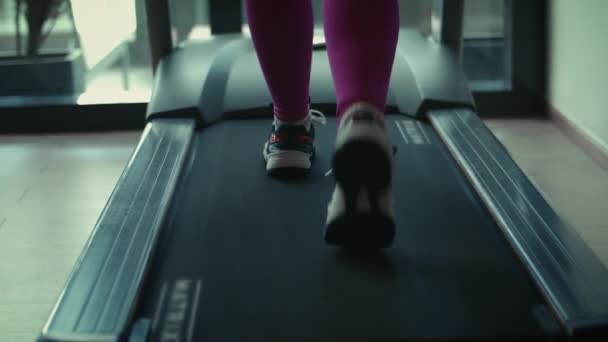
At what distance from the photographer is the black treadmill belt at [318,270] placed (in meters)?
1.02

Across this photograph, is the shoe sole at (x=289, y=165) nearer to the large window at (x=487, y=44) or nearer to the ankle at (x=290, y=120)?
the ankle at (x=290, y=120)

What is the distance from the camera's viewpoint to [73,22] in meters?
Result: 2.47

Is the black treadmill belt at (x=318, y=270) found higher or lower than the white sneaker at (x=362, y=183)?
lower

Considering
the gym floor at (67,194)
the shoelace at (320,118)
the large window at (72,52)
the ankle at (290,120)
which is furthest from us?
the large window at (72,52)

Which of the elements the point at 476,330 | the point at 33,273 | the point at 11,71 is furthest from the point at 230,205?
the point at 11,71

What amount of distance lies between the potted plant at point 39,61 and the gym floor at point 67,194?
23 cm

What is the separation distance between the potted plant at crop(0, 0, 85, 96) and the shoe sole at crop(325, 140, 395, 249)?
1.64m

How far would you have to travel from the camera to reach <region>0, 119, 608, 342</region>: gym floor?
1.39 meters

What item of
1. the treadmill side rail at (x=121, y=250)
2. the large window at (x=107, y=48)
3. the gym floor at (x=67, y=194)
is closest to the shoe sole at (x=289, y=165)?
the treadmill side rail at (x=121, y=250)

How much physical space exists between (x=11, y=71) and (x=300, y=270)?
1.70 metres

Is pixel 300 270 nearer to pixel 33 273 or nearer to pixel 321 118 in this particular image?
pixel 33 273

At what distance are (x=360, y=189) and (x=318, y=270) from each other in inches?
6.6

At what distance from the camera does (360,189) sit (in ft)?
3.54

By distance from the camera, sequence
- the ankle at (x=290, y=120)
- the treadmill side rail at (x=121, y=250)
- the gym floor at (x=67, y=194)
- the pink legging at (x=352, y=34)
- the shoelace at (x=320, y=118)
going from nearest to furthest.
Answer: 1. the treadmill side rail at (x=121, y=250)
2. the pink legging at (x=352, y=34)
3. the gym floor at (x=67, y=194)
4. the ankle at (x=290, y=120)
5. the shoelace at (x=320, y=118)
